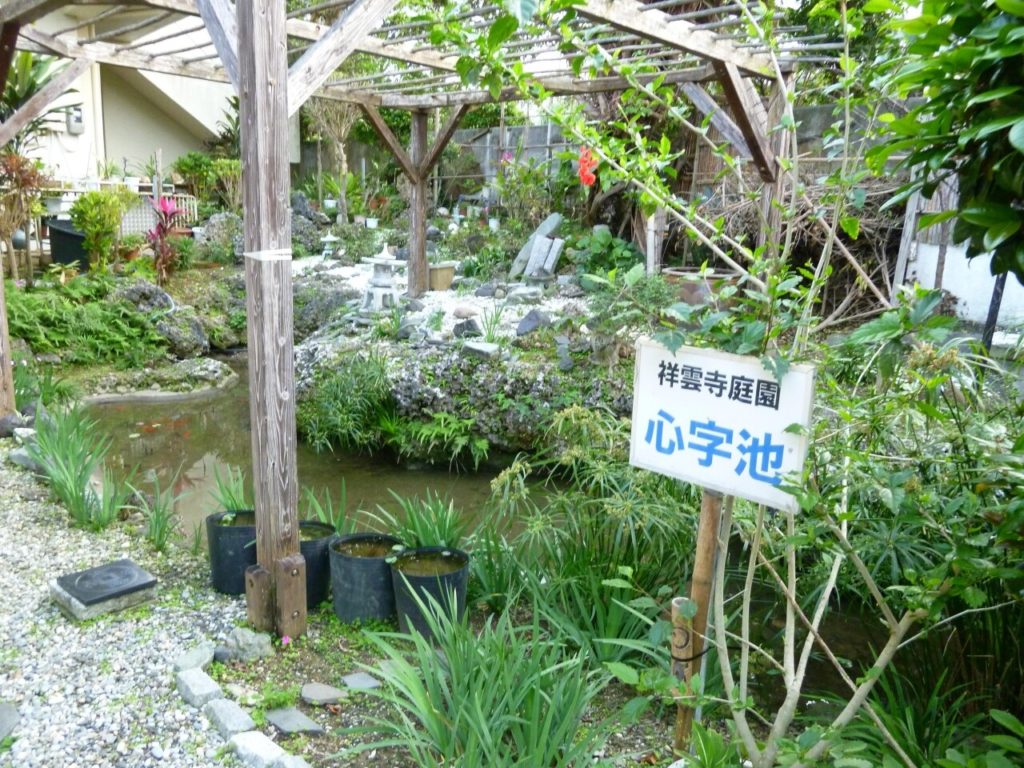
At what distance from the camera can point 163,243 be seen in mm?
8602

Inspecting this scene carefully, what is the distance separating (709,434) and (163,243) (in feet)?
27.1

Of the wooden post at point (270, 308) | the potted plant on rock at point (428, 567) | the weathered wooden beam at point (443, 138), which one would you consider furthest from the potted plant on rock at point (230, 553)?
the weathered wooden beam at point (443, 138)

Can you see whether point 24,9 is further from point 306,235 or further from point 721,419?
point 306,235

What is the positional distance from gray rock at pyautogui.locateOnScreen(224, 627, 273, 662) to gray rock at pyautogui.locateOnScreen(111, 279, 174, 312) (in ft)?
19.8

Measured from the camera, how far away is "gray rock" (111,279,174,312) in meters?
7.75

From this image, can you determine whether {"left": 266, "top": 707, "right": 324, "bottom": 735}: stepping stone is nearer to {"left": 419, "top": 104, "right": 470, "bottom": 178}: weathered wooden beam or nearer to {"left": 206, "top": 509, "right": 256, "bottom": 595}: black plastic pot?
{"left": 206, "top": 509, "right": 256, "bottom": 595}: black plastic pot

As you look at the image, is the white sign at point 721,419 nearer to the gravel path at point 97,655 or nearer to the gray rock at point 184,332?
the gravel path at point 97,655

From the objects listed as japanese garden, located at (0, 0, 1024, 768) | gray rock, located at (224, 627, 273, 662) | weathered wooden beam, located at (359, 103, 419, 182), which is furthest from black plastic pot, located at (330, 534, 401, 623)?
weathered wooden beam, located at (359, 103, 419, 182)

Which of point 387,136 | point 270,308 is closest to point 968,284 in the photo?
point 387,136

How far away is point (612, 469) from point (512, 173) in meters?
7.75

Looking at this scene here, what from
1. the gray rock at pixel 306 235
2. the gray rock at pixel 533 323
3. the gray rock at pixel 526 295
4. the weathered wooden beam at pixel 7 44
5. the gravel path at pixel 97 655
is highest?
the weathered wooden beam at pixel 7 44

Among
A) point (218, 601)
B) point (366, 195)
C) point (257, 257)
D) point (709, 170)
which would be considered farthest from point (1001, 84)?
point (366, 195)

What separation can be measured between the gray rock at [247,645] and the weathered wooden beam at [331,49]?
170cm

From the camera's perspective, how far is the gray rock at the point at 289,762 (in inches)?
77.2
